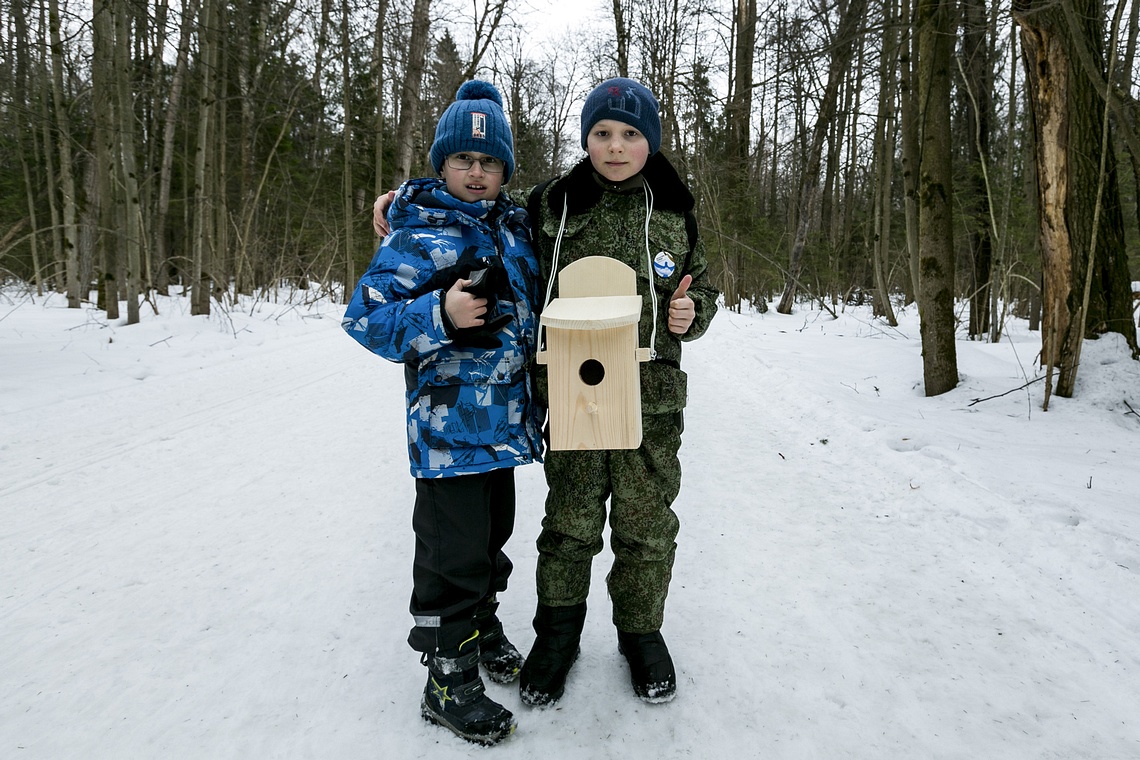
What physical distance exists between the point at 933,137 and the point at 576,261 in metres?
4.53

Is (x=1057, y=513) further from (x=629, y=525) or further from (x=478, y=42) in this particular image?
(x=478, y=42)

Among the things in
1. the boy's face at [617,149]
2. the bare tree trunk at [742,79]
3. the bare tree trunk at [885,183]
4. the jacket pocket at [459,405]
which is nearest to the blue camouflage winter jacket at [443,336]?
the jacket pocket at [459,405]

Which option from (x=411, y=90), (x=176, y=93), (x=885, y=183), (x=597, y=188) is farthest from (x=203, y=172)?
(x=885, y=183)

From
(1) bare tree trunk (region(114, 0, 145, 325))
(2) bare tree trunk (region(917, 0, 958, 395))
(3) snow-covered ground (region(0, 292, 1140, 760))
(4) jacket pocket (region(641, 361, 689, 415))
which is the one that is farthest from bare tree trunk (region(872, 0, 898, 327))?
(1) bare tree trunk (region(114, 0, 145, 325))

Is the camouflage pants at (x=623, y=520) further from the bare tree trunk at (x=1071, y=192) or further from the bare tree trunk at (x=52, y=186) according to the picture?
the bare tree trunk at (x=52, y=186)

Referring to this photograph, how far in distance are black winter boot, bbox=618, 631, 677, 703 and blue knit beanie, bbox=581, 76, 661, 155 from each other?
1537 millimetres

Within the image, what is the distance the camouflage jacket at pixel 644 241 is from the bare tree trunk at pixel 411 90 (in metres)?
10.4

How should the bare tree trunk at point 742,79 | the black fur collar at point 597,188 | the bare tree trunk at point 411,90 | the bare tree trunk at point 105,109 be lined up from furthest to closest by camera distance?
1. the bare tree trunk at point 742,79
2. the bare tree trunk at point 411,90
3. the bare tree trunk at point 105,109
4. the black fur collar at point 597,188

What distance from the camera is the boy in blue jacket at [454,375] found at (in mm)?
1630

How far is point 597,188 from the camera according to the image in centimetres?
192

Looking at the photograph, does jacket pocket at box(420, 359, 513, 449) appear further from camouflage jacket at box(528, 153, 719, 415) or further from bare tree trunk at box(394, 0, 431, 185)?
bare tree trunk at box(394, 0, 431, 185)

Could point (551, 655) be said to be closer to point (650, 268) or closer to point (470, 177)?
point (650, 268)

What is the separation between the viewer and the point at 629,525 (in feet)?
6.22

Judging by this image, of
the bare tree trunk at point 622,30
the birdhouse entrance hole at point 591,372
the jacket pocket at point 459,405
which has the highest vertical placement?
the bare tree trunk at point 622,30
